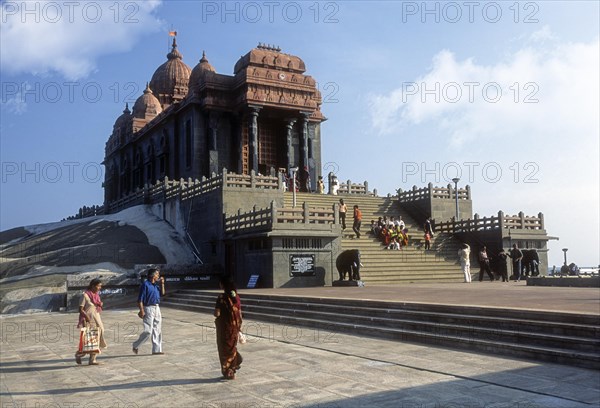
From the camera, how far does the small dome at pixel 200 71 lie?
41.0 m

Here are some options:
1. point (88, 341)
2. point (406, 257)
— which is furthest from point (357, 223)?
point (88, 341)

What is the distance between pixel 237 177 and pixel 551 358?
21.1 metres

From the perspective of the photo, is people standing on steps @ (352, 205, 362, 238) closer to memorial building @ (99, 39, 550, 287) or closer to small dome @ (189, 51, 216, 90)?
memorial building @ (99, 39, 550, 287)

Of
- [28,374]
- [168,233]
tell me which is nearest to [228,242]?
[168,233]

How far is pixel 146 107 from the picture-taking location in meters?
55.5

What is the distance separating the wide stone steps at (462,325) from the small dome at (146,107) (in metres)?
42.1

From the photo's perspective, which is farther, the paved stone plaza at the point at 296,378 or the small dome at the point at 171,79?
the small dome at the point at 171,79

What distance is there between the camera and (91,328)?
10469mm

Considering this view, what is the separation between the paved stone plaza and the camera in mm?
7336

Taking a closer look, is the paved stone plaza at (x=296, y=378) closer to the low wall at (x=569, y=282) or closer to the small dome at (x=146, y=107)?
the low wall at (x=569, y=282)

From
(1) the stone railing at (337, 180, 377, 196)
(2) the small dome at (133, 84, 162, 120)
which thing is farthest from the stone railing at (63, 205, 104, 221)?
(1) the stone railing at (337, 180, 377, 196)

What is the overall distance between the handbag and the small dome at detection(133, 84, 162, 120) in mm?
47048

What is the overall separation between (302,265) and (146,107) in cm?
3721

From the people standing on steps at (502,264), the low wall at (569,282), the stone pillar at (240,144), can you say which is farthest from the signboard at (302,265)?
the stone pillar at (240,144)
